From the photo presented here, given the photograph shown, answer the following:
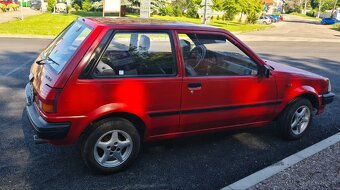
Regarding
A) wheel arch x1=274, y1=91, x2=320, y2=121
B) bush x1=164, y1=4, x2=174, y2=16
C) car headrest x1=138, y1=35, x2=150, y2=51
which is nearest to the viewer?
car headrest x1=138, y1=35, x2=150, y2=51

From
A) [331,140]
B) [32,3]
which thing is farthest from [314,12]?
[331,140]

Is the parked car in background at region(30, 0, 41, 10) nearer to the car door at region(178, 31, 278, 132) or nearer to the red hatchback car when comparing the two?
the red hatchback car

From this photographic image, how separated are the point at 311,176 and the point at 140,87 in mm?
2146

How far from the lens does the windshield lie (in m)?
3.70

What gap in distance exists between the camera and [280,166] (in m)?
4.05

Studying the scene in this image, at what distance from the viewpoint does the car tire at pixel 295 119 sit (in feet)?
16.1

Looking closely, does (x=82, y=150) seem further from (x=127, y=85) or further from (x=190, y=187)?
(x=190, y=187)

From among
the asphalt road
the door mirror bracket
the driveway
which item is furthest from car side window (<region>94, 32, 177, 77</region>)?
the driveway

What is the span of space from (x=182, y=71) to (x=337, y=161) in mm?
2220

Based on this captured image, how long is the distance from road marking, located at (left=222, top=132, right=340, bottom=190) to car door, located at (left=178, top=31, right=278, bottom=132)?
2.42 ft

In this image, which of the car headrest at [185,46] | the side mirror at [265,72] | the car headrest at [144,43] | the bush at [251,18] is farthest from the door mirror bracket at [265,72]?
the bush at [251,18]

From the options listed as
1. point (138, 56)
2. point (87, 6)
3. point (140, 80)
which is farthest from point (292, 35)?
point (140, 80)

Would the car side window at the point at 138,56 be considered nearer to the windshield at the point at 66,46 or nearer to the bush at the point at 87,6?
the windshield at the point at 66,46

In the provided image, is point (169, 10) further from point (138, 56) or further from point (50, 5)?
point (138, 56)
